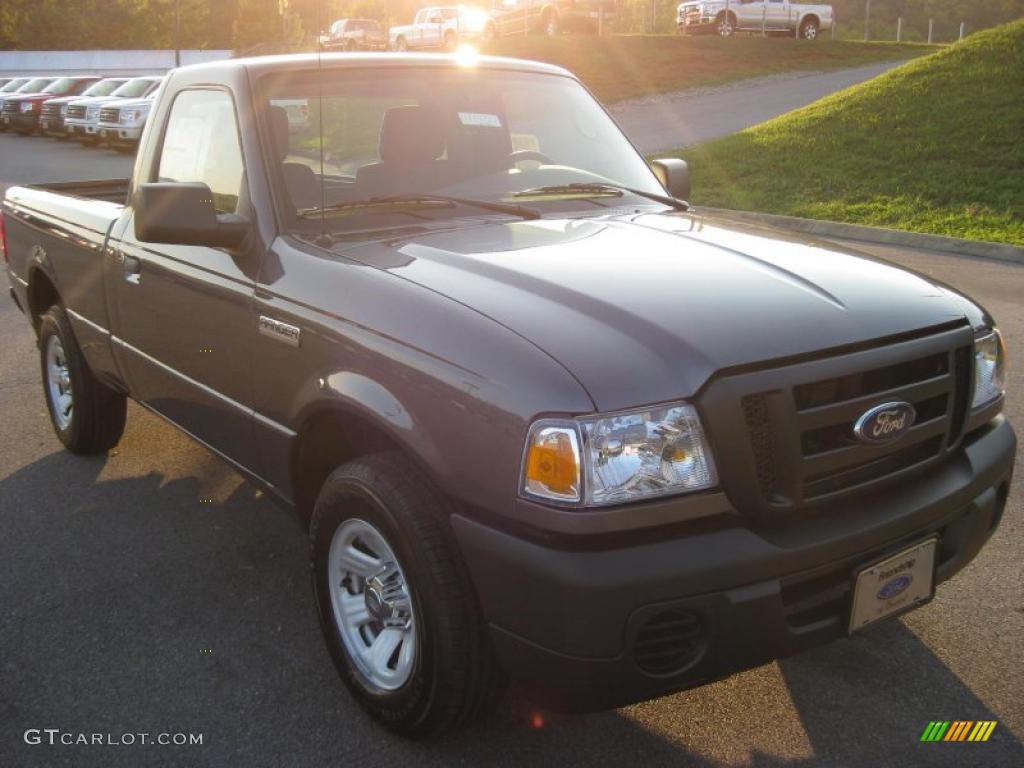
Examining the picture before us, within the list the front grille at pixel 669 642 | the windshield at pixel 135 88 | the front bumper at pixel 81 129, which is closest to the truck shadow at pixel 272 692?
the front grille at pixel 669 642

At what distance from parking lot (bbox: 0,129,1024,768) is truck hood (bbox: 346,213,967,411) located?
1.11 m

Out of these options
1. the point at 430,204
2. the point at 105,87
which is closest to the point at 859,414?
the point at 430,204

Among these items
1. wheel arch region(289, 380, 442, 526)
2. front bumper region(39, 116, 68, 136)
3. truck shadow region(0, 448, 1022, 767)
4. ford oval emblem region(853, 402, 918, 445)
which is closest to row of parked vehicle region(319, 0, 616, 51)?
front bumper region(39, 116, 68, 136)

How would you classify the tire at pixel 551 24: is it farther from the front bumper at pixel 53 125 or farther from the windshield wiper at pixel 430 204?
the windshield wiper at pixel 430 204

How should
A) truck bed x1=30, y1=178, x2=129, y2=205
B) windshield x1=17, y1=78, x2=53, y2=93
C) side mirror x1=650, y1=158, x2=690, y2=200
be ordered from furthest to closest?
1. windshield x1=17, y1=78, x2=53, y2=93
2. truck bed x1=30, y1=178, x2=129, y2=205
3. side mirror x1=650, y1=158, x2=690, y2=200

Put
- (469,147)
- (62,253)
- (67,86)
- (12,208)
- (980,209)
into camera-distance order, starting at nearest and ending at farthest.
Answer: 1. (469,147)
2. (62,253)
3. (12,208)
4. (980,209)
5. (67,86)

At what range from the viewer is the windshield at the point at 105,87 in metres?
28.4

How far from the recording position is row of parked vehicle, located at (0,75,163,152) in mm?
24672

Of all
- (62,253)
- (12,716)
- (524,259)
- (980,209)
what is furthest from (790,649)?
(980,209)

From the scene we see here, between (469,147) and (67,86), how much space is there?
104 ft

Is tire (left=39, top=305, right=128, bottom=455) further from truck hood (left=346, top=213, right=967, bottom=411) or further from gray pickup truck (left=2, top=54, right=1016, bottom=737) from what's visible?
truck hood (left=346, top=213, right=967, bottom=411)

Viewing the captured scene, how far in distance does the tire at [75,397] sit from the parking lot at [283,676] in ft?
1.83

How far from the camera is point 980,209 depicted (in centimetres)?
1206

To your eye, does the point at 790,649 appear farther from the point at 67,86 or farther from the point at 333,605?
the point at 67,86
